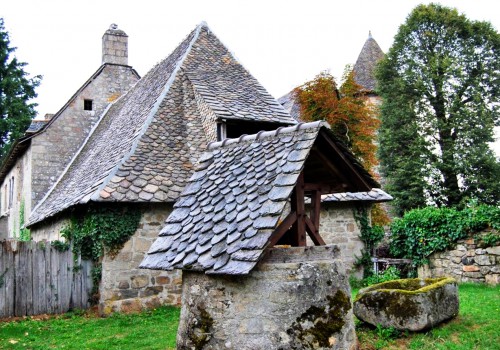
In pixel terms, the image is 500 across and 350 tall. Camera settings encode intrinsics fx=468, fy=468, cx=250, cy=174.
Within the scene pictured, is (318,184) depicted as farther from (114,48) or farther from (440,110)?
(440,110)

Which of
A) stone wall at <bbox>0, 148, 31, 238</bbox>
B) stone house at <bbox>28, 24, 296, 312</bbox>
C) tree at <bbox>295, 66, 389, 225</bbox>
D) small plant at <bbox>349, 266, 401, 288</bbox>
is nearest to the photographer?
stone house at <bbox>28, 24, 296, 312</bbox>

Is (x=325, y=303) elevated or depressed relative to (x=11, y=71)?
depressed

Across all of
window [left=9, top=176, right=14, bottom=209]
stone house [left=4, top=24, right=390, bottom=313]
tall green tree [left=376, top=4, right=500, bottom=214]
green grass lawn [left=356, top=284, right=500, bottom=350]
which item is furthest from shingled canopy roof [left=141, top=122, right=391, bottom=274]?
window [left=9, top=176, right=14, bottom=209]

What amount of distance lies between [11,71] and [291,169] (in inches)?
1161

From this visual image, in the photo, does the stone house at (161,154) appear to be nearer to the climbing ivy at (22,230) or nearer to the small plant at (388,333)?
the climbing ivy at (22,230)

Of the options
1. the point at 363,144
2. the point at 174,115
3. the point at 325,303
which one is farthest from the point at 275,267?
the point at 363,144

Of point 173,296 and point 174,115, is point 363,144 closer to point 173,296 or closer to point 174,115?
point 174,115

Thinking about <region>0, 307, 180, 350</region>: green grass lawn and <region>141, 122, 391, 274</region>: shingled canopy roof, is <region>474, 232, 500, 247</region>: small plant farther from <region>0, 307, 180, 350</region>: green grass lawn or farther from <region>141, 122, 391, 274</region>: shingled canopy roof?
<region>0, 307, 180, 350</region>: green grass lawn

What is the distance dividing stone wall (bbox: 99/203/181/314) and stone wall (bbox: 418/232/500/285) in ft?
25.1

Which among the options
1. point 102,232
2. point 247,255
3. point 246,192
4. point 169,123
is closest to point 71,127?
point 169,123

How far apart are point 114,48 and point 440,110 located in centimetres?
1533

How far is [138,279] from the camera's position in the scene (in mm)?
10312

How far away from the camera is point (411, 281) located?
307 inches

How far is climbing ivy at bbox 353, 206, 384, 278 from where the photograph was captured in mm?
14234
